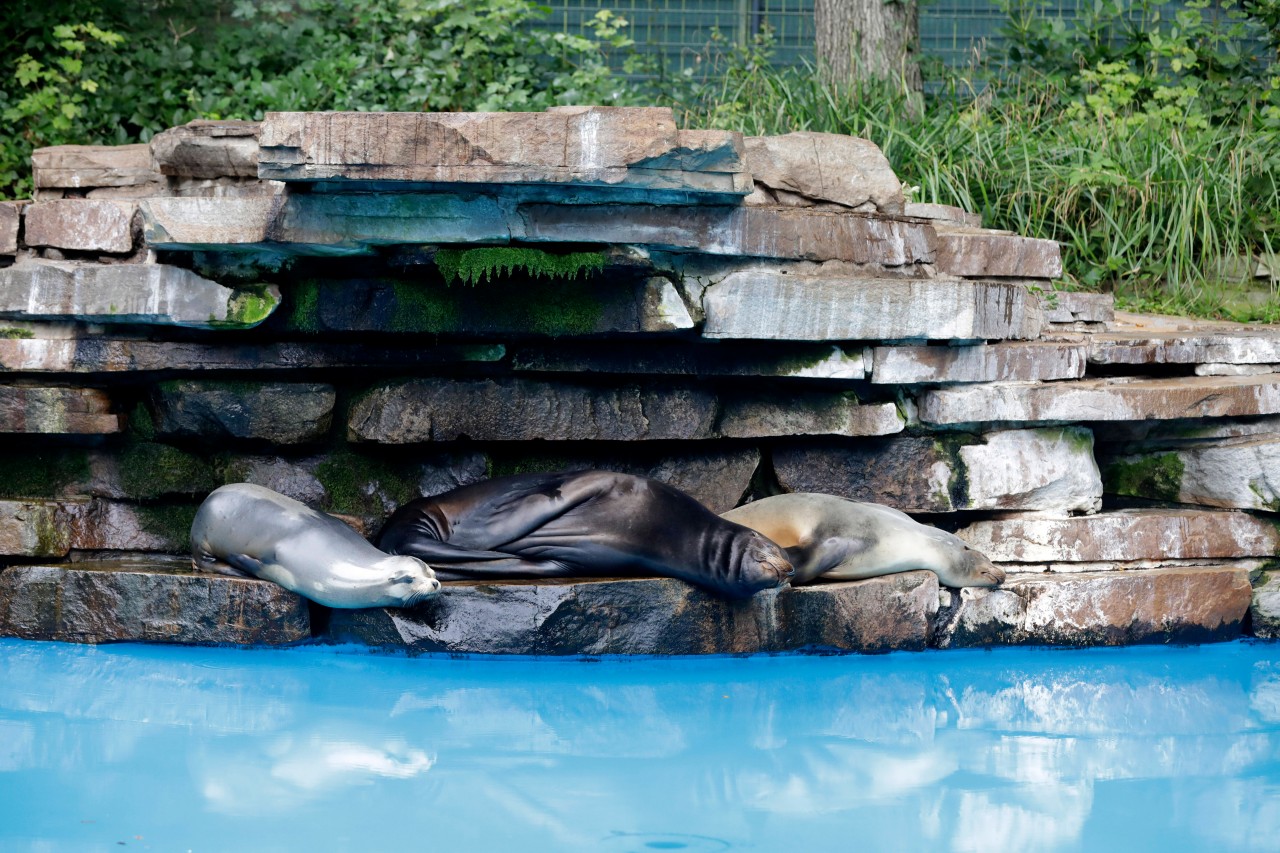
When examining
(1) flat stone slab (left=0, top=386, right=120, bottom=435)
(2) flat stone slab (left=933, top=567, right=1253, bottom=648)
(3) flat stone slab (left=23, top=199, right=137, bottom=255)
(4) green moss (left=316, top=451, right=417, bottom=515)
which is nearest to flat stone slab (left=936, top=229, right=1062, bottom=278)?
(2) flat stone slab (left=933, top=567, right=1253, bottom=648)

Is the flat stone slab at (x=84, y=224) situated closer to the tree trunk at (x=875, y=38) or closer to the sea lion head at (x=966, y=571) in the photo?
the sea lion head at (x=966, y=571)

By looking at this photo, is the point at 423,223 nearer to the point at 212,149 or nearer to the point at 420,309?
the point at 420,309

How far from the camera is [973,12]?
9.58 metres

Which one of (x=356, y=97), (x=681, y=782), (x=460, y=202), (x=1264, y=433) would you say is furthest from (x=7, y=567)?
(x=1264, y=433)

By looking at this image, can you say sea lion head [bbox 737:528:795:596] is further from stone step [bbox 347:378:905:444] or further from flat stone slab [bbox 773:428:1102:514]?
flat stone slab [bbox 773:428:1102:514]

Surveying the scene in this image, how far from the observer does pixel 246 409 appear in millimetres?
5125

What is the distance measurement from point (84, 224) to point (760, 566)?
113 inches

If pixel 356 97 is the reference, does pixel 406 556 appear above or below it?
below

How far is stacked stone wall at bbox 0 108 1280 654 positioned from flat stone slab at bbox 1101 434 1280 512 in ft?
0.04

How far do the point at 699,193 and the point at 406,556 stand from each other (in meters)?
1.68

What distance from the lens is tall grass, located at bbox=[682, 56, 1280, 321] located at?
6961mm

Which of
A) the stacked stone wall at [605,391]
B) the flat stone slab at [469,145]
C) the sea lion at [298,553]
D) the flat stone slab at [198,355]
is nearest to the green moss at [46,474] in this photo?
the stacked stone wall at [605,391]

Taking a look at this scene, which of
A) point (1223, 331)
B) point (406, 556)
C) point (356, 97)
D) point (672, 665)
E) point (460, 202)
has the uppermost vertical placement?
point (356, 97)

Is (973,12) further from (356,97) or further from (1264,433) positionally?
(1264,433)
